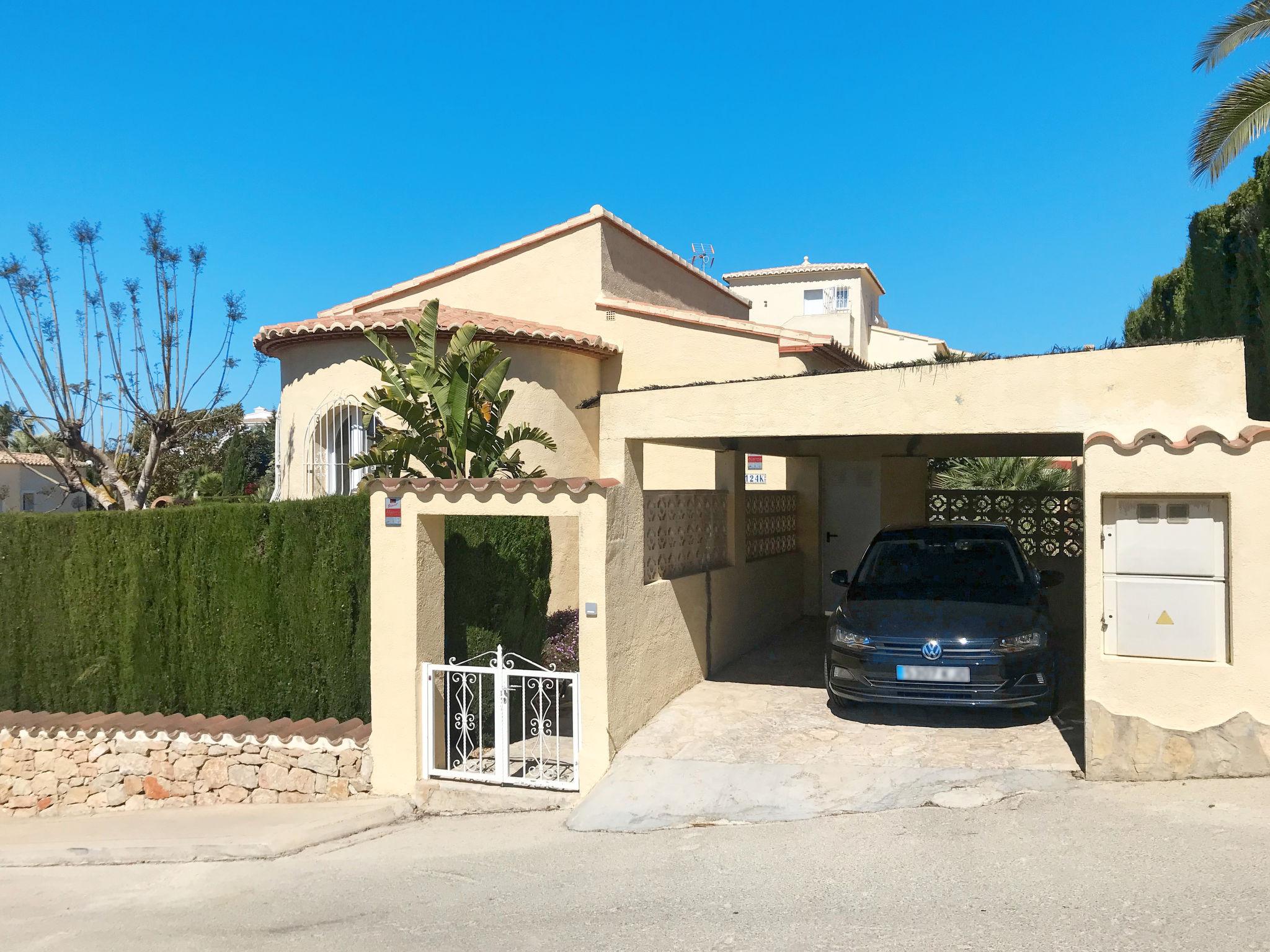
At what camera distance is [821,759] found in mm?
7047

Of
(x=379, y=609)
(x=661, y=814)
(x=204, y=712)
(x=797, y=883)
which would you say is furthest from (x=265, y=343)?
(x=797, y=883)

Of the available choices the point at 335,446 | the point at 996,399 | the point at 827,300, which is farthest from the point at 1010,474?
the point at 827,300

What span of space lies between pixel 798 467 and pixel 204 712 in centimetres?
812

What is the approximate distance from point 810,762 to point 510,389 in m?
6.22

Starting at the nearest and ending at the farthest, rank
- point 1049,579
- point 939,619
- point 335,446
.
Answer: point 939,619 < point 1049,579 < point 335,446

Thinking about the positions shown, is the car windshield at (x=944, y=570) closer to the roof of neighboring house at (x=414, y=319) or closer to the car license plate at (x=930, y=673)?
the car license plate at (x=930, y=673)

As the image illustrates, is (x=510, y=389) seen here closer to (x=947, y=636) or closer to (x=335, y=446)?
(x=335, y=446)

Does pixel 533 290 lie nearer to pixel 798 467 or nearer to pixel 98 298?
pixel 798 467

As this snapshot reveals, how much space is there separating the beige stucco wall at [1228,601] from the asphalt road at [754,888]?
0.53 metres

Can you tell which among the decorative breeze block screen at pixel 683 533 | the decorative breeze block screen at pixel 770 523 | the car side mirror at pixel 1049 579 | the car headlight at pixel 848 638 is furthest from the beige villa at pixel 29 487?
the car side mirror at pixel 1049 579

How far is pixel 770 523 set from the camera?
12.1 m

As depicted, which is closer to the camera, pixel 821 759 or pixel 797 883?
pixel 797 883

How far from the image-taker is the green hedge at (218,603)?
857 cm

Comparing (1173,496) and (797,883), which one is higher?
(1173,496)
